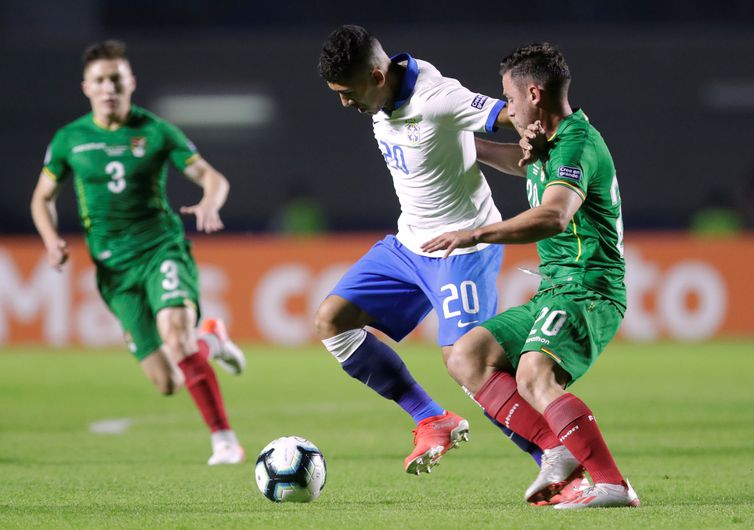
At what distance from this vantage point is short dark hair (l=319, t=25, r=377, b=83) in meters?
5.22

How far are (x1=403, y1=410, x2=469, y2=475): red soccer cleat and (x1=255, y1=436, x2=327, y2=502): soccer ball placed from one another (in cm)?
39

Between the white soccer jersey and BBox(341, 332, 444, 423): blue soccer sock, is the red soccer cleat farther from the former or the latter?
the white soccer jersey

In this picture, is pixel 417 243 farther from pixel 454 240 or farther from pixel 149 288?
pixel 149 288

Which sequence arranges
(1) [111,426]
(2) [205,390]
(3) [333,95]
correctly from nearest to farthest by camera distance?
(2) [205,390], (1) [111,426], (3) [333,95]

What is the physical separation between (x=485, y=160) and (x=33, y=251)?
9904 mm

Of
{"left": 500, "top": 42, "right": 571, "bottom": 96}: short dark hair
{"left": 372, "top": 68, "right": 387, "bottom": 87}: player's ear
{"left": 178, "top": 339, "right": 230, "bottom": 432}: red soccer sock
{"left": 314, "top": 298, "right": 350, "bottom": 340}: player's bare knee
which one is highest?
{"left": 500, "top": 42, "right": 571, "bottom": 96}: short dark hair

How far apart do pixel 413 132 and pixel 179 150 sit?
2.20 m

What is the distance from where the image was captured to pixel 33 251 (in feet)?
47.9

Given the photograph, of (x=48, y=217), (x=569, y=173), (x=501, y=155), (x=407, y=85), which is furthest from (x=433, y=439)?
(x=48, y=217)

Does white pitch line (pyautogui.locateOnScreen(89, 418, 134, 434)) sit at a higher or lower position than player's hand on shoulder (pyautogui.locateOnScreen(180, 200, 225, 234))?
lower

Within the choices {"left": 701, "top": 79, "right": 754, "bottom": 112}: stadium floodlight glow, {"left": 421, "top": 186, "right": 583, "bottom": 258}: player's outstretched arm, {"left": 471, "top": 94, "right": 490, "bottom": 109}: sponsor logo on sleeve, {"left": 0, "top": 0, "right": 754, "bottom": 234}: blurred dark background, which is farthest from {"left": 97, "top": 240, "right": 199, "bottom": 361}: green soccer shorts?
{"left": 701, "top": 79, "right": 754, "bottom": 112}: stadium floodlight glow

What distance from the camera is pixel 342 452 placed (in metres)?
6.94

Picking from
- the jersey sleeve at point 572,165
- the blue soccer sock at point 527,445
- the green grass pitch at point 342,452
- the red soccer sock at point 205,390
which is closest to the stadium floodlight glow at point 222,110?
the green grass pitch at point 342,452

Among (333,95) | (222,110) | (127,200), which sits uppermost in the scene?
(127,200)
